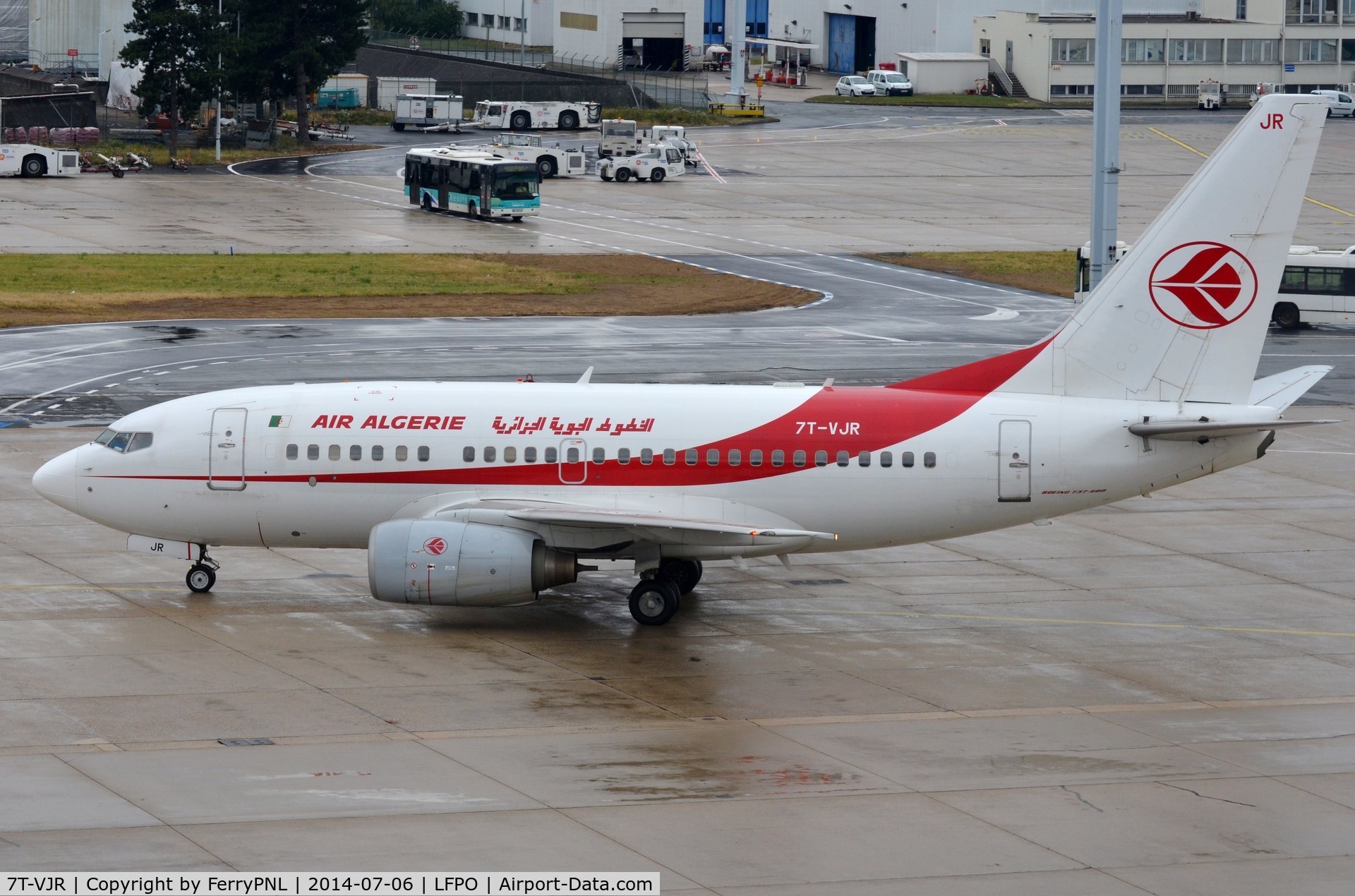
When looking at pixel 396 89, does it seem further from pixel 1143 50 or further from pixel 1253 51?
pixel 1253 51

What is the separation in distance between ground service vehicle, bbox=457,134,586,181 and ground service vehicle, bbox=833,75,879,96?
59240 mm

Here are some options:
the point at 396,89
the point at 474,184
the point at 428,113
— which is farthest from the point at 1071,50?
the point at 474,184

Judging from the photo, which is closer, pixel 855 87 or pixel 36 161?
pixel 36 161

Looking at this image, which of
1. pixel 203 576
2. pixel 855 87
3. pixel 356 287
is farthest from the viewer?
pixel 855 87

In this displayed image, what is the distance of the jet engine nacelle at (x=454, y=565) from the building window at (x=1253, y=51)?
518 ft

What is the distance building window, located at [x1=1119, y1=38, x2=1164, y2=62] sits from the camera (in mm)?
174125

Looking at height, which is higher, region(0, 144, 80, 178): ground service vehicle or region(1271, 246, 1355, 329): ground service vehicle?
region(0, 144, 80, 178): ground service vehicle

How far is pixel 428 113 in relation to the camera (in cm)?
15450

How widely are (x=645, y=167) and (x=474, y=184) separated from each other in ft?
77.8

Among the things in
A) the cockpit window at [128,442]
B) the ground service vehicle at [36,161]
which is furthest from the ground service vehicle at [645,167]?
the cockpit window at [128,442]

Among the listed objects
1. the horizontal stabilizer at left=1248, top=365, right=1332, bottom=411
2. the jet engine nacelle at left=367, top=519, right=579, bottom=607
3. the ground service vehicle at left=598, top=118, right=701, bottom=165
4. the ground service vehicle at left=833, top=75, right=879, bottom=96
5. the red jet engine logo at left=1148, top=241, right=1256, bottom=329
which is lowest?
the jet engine nacelle at left=367, top=519, right=579, bottom=607

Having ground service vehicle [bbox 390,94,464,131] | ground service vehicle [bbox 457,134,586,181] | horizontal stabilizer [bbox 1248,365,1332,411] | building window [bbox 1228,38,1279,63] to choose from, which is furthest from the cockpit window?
building window [bbox 1228,38,1279,63]

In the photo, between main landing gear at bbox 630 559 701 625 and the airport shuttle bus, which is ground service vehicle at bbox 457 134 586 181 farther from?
main landing gear at bbox 630 559 701 625

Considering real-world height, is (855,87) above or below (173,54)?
above
